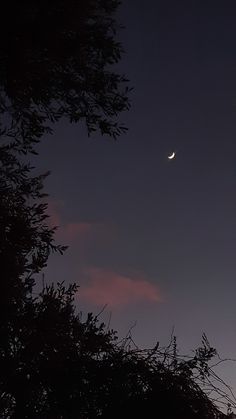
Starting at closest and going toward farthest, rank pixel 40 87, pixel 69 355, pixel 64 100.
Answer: pixel 69 355
pixel 40 87
pixel 64 100

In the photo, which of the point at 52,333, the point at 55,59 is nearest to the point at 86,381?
the point at 52,333

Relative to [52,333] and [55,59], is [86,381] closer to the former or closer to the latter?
[52,333]

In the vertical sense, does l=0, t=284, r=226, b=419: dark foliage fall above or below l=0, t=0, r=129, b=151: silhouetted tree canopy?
below

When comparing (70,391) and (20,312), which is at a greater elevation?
(20,312)

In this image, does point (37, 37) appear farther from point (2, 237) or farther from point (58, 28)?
point (2, 237)

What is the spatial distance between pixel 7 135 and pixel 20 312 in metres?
3.45

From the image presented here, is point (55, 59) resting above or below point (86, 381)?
above

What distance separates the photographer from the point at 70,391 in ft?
27.4

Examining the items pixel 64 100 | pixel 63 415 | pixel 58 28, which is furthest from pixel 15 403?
pixel 58 28

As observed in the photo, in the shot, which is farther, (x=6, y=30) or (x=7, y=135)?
(x=7, y=135)

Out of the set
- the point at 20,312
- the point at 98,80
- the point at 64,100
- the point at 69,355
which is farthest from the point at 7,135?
the point at 69,355

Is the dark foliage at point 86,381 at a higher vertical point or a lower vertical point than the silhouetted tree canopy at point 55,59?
lower

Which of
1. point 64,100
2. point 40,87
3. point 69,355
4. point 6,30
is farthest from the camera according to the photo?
point 64,100

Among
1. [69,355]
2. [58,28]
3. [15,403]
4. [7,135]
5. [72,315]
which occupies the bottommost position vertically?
[15,403]
